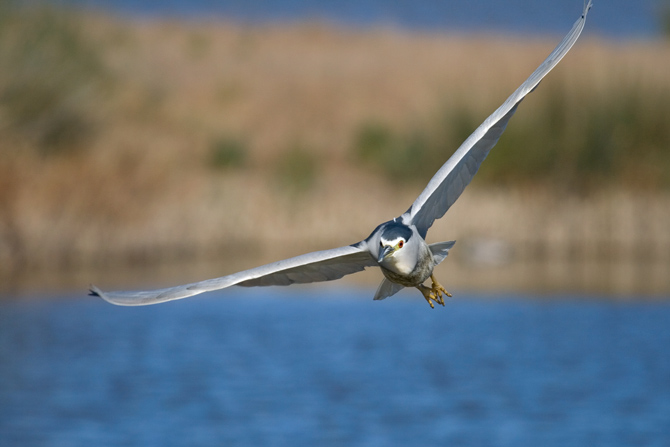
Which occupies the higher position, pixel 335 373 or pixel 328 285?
pixel 328 285

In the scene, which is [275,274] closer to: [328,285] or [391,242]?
[391,242]

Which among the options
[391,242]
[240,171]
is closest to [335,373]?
[391,242]

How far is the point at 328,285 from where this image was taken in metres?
21.7

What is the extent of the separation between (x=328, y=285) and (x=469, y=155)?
15.6 meters

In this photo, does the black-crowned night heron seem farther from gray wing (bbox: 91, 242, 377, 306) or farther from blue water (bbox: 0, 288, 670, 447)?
blue water (bbox: 0, 288, 670, 447)

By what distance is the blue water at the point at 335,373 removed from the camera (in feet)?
35.7

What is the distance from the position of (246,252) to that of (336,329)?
10.2ft

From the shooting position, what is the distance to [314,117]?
38.1 metres

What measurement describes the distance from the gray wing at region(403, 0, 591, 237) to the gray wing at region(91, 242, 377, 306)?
1.25 ft

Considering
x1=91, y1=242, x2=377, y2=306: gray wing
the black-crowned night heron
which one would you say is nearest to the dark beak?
the black-crowned night heron

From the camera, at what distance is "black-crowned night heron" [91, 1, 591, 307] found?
5309 mm

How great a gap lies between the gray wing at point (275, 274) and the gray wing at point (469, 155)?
0.38 meters

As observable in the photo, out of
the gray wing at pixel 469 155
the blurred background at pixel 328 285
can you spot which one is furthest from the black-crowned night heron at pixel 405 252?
the blurred background at pixel 328 285

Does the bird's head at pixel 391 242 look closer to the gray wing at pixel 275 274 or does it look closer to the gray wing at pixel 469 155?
the gray wing at pixel 275 274
